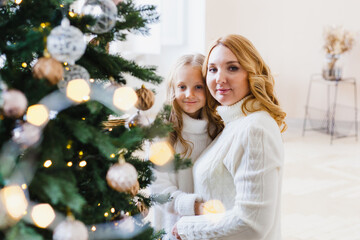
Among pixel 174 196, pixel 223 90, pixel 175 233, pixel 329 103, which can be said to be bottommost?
pixel 329 103

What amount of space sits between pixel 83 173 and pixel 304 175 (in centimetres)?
297

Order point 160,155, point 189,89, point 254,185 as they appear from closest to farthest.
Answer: point 160,155 → point 254,185 → point 189,89

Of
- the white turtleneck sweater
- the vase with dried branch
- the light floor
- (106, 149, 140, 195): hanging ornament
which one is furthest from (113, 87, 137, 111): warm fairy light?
the vase with dried branch

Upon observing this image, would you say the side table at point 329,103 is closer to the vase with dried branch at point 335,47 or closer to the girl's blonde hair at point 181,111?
the vase with dried branch at point 335,47

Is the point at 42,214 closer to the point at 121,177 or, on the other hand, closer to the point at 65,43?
the point at 121,177

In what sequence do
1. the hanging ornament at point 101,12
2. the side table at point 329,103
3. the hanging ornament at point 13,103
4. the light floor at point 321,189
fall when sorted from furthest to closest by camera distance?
the side table at point 329,103 < the light floor at point 321,189 < the hanging ornament at point 101,12 < the hanging ornament at point 13,103

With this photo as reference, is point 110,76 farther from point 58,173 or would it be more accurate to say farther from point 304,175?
point 304,175

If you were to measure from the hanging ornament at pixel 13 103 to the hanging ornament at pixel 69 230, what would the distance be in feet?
0.65

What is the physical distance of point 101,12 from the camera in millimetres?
732

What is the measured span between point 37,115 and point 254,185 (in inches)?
22.8

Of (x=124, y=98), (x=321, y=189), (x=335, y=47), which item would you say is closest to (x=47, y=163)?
(x=124, y=98)

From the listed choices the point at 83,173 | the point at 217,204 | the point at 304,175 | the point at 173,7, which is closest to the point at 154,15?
the point at 83,173

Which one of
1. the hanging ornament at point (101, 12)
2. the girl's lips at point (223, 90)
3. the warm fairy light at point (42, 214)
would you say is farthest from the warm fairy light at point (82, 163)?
the girl's lips at point (223, 90)

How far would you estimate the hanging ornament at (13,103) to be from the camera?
628mm
